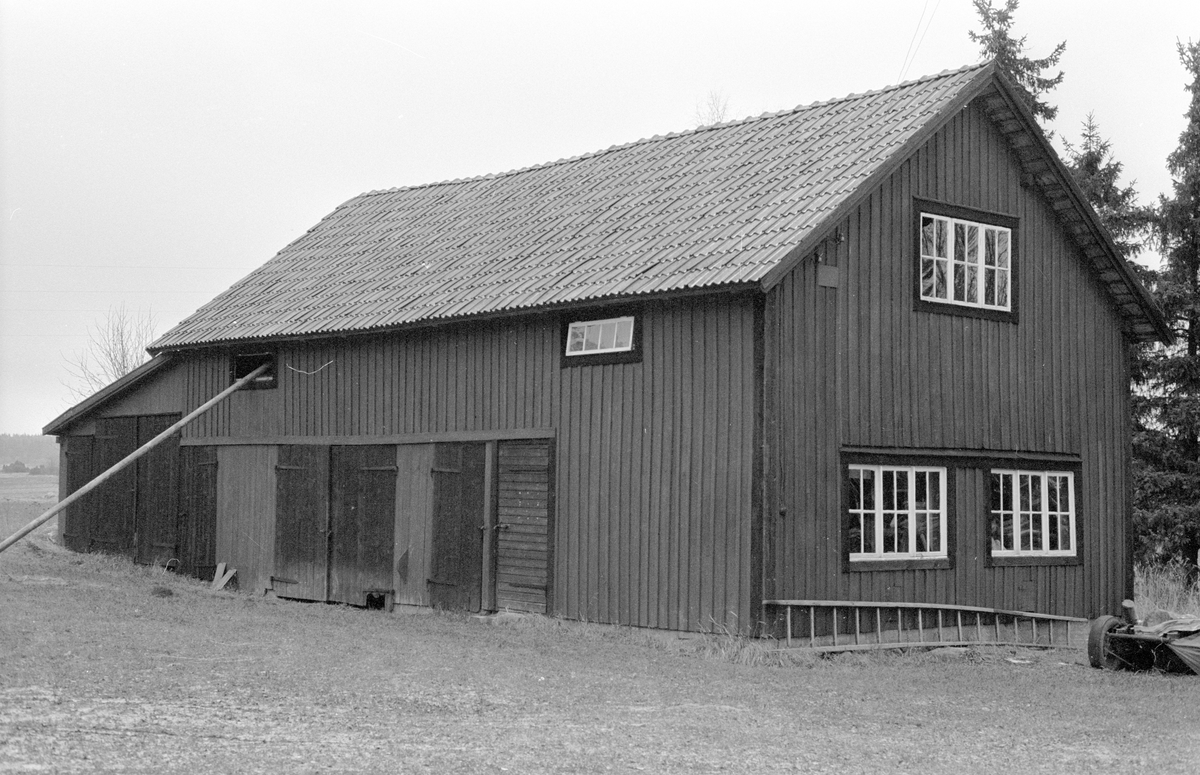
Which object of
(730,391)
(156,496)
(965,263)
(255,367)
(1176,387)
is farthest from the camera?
(1176,387)

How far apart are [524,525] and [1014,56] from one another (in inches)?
672

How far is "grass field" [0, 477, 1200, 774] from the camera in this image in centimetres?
890

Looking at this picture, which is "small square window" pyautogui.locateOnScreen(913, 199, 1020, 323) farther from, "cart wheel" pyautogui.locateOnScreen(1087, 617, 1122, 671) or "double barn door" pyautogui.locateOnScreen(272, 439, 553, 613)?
"double barn door" pyautogui.locateOnScreen(272, 439, 553, 613)

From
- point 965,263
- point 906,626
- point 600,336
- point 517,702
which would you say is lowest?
point 517,702

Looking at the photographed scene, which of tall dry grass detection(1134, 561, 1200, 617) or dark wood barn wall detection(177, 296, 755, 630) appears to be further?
tall dry grass detection(1134, 561, 1200, 617)

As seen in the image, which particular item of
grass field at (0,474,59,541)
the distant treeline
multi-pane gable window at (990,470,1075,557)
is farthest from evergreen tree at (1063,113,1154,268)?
the distant treeline

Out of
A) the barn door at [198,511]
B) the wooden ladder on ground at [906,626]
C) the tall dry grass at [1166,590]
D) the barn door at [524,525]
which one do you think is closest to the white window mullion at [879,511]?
the wooden ladder on ground at [906,626]

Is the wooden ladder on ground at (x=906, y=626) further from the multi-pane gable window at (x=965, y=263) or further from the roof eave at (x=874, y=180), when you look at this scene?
the multi-pane gable window at (x=965, y=263)

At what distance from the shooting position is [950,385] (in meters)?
17.2

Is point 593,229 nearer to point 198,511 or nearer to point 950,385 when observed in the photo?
point 950,385

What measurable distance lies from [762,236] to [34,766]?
32.1ft

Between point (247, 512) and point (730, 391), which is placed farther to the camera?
point (247, 512)

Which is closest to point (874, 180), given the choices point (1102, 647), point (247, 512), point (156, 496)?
point (1102, 647)

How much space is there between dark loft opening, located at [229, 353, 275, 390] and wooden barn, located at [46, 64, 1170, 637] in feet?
0.25
